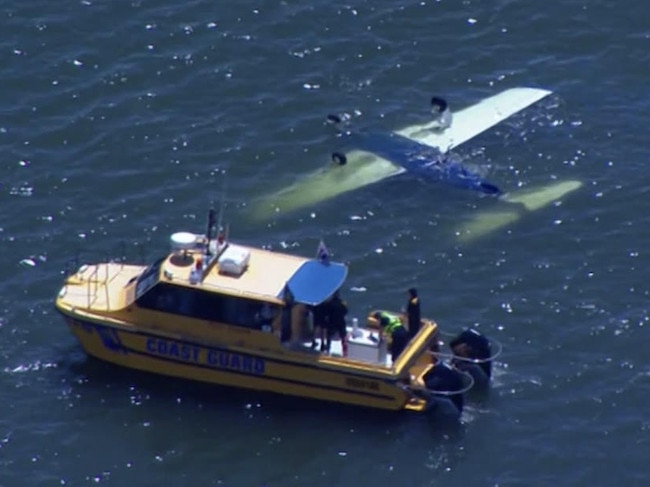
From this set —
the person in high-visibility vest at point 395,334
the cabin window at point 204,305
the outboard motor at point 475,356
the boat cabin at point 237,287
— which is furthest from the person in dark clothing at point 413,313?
the cabin window at point 204,305

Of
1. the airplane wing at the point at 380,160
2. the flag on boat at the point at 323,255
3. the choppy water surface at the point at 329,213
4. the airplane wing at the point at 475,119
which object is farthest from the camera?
the airplane wing at the point at 475,119

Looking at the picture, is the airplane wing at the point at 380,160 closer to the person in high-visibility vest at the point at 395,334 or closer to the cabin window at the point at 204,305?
the cabin window at the point at 204,305

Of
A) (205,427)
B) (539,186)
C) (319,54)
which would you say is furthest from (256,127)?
(205,427)

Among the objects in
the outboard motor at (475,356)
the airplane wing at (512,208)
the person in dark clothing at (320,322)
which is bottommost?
the airplane wing at (512,208)

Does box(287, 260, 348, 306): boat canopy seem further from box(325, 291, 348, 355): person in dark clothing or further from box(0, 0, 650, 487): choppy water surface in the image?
box(0, 0, 650, 487): choppy water surface

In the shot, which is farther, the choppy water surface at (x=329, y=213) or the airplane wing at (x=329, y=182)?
the airplane wing at (x=329, y=182)

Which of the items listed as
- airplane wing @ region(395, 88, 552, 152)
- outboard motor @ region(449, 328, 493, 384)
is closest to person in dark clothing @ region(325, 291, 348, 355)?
outboard motor @ region(449, 328, 493, 384)

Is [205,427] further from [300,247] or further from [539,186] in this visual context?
[539,186]

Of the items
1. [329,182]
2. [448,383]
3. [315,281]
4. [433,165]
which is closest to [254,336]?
[315,281]
